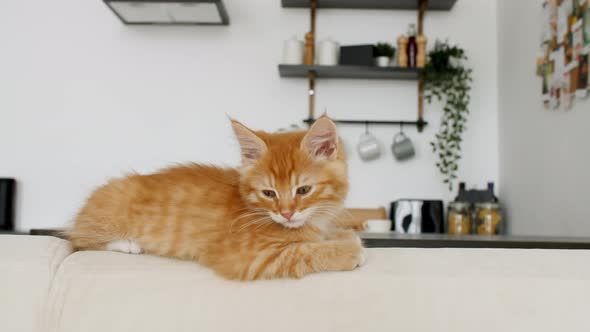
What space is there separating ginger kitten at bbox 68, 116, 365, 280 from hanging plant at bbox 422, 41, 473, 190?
1849 millimetres

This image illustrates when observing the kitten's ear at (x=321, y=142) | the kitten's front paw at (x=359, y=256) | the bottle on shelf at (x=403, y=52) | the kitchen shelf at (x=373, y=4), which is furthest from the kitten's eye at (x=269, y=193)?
the kitchen shelf at (x=373, y=4)

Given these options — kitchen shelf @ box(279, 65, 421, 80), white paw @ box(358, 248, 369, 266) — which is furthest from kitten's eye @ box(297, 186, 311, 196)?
kitchen shelf @ box(279, 65, 421, 80)

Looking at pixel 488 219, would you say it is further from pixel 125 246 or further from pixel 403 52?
pixel 125 246

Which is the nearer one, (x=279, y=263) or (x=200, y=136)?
(x=279, y=263)

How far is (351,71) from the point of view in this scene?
293 centimetres

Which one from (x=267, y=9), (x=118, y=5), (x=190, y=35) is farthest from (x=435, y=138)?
(x=118, y=5)

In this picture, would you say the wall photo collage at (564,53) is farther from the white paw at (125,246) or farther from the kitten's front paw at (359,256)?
the white paw at (125,246)

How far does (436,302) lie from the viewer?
73cm

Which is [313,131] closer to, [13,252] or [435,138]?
[13,252]

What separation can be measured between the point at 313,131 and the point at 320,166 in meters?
0.09

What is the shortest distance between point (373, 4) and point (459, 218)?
1.38m

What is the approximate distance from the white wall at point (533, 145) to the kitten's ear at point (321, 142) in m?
1.31

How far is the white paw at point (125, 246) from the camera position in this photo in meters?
1.13

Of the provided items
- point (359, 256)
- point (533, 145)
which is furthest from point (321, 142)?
point (533, 145)
